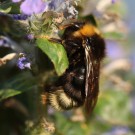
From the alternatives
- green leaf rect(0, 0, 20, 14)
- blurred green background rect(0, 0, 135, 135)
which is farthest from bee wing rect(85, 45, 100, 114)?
green leaf rect(0, 0, 20, 14)

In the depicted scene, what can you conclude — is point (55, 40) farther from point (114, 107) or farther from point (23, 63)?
point (114, 107)

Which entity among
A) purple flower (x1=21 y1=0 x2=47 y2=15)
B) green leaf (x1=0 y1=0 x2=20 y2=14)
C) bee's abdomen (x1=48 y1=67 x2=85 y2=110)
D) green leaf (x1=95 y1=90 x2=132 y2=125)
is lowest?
green leaf (x1=95 y1=90 x2=132 y2=125)

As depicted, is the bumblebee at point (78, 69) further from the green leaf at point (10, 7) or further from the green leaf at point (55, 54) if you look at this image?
the green leaf at point (10, 7)

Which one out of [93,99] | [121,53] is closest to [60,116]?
[93,99]

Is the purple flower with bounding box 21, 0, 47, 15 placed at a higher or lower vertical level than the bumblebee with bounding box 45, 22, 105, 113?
higher

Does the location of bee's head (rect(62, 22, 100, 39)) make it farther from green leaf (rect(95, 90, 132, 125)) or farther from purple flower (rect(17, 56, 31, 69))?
green leaf (rect(95, 90, 132, 125))

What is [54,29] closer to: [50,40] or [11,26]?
[50,40]

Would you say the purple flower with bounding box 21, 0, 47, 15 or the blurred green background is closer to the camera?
the purple flower with bounding box 21, 0, 47, 15

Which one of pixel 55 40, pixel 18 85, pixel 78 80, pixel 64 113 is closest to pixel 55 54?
pixel 55 40
